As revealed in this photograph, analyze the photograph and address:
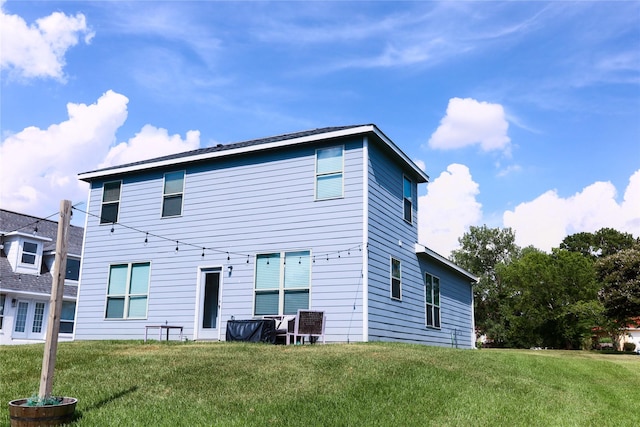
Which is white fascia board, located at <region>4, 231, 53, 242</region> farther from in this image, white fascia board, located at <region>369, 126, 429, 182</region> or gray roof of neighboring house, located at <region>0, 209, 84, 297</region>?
white fascia board, located at <region>369, 126, 429, 182</region>

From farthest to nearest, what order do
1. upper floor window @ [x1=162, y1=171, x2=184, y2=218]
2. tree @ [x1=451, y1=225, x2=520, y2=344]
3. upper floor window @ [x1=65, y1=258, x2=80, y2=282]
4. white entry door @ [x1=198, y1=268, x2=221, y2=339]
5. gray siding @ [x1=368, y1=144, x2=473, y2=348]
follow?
tree @ [x1=451, y1=225, x2=520, y2=344] < upper floor window @ [x1=65, y1=258, x2=80, y2=282] < upper floor window @ [x1=162, y1=171, x2=184, y2=218] < white entry door @ [x1=198, y1=268, x2=221, y2=339] < gray siding @ [x1=368, y1=144, x2=473, y2=348]

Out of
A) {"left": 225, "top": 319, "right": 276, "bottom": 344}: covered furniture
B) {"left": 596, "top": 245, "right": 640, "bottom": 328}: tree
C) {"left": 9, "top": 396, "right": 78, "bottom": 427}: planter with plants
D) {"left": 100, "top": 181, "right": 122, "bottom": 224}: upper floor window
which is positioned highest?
{"left": 100, "top": 181, "right": 122, "bottom": 224}: upper floor window

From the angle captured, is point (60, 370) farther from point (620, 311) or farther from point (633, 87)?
point (620, 311)

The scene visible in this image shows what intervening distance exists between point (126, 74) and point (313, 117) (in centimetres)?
513

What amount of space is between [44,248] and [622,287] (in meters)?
27.1

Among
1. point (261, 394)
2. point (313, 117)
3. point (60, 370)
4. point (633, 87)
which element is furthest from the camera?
point (313, 117)

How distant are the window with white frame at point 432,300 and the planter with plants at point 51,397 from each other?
11.7 metres

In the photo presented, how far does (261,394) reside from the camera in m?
6.82

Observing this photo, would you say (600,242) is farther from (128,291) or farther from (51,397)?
(51,397)

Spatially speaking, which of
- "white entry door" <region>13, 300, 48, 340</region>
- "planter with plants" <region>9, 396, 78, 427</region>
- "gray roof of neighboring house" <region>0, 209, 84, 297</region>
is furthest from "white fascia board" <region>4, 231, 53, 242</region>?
"planter with plants" <region>9, 396, 78, 427</region>

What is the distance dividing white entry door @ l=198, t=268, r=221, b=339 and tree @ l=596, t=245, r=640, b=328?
19.4 m

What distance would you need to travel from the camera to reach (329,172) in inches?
523

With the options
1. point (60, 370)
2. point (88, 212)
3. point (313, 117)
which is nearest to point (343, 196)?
point (313, 117)

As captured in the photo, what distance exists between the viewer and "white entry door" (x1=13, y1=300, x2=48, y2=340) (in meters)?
23.2
